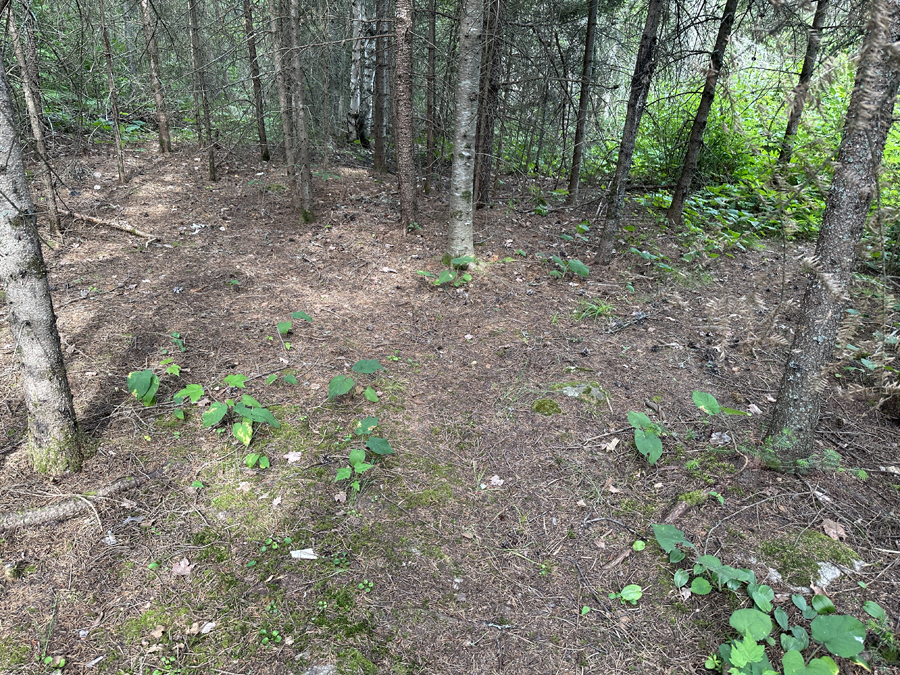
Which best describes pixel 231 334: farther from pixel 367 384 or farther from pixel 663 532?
pixel 663 532

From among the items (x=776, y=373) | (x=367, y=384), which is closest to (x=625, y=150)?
(x=776, y=373)

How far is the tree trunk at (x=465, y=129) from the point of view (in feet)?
18.5

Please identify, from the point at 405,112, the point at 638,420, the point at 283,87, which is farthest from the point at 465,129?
the point at 638,420

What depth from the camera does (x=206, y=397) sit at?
4.22 m

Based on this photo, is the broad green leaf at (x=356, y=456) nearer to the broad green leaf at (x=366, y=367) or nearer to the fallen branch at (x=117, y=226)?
the broad green leaf at (x=366, y=367)

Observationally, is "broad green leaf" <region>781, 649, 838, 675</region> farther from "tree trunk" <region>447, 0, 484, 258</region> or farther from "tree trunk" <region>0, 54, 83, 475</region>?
"tree trunk" <region>447, 0, 484, 258</region>

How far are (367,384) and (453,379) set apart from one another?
0.80 meters

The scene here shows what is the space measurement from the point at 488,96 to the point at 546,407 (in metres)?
5.10

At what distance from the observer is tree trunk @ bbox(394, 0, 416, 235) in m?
6.24

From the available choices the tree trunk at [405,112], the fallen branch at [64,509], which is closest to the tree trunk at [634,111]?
the tree trunk at [405,112]

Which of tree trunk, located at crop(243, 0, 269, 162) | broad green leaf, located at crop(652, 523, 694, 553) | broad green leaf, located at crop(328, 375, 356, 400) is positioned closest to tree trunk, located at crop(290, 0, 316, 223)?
tree trunk, located at crop(243, 0, 269, 162)

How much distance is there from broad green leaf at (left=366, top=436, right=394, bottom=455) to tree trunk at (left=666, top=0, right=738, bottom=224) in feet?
19.5

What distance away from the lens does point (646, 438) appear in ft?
12.0

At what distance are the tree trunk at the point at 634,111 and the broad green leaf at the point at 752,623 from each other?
16.9 ft
